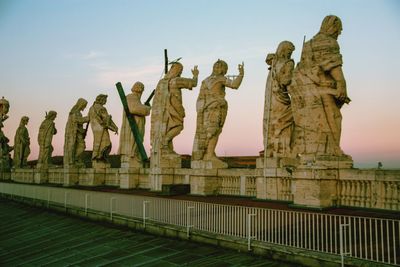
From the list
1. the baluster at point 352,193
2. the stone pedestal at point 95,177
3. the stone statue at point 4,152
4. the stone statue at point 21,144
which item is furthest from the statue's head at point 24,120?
the baluster at point 352,193

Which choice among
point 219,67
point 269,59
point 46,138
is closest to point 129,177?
point 219,67

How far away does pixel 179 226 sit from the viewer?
35.2 ft

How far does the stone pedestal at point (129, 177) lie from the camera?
20047 mm

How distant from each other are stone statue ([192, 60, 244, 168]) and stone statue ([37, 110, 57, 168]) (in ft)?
50.2

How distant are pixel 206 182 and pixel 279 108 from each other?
12.5 feet

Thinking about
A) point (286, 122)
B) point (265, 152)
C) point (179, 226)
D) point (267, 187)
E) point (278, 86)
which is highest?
point (278, 86)

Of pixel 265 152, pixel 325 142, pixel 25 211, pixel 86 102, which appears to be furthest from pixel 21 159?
pixel 325 142

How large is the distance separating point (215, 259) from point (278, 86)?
22.9ft

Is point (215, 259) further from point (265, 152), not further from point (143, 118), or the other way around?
point (143, 118)

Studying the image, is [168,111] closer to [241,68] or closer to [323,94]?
[241,68]

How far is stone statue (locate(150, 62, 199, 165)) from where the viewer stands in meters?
18.5

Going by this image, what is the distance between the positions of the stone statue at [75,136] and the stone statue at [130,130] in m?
4.56

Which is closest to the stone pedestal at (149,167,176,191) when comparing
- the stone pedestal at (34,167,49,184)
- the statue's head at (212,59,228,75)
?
the statue's head at (212,59,228,75)

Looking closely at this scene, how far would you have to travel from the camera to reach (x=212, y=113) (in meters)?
16.2
